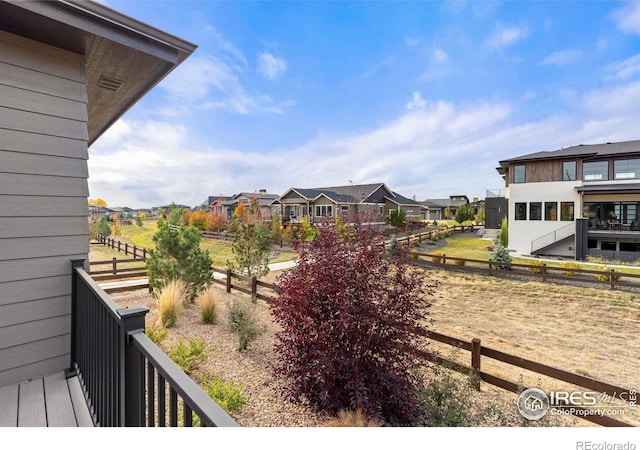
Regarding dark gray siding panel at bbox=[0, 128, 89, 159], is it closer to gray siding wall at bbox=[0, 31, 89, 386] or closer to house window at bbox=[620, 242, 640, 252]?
gray siding wall at bbox=[0, 31, 89, 386]

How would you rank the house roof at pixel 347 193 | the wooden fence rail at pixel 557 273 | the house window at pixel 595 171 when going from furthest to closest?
the house roof at pixel 347 193 → the house window at pixel 595 171 → the wooden fence rail at pixel 557 273

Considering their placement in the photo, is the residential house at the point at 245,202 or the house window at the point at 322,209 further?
the residential house at the point at 245,202

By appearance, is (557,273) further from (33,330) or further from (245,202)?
(245,202)

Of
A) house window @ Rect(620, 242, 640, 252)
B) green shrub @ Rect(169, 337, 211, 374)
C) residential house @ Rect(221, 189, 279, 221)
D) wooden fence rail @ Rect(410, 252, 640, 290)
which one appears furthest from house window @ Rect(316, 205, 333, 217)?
green shrub @ Rect(169, 337, 211, 374)

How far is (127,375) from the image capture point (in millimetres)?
1464

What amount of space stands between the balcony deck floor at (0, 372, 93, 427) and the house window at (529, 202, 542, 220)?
19408mm

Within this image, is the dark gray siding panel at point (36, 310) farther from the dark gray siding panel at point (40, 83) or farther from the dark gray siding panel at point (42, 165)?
the dark gray siding panel at point (40, 83)

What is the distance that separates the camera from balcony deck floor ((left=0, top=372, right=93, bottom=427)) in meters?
2.07

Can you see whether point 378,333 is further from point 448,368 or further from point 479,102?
point 479,102

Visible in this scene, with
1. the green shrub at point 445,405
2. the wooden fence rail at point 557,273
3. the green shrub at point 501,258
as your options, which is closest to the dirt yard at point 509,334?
the wooden fence rail at point 557,273

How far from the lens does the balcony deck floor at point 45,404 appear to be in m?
2.07

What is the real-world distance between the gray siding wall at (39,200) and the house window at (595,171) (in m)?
20.1
